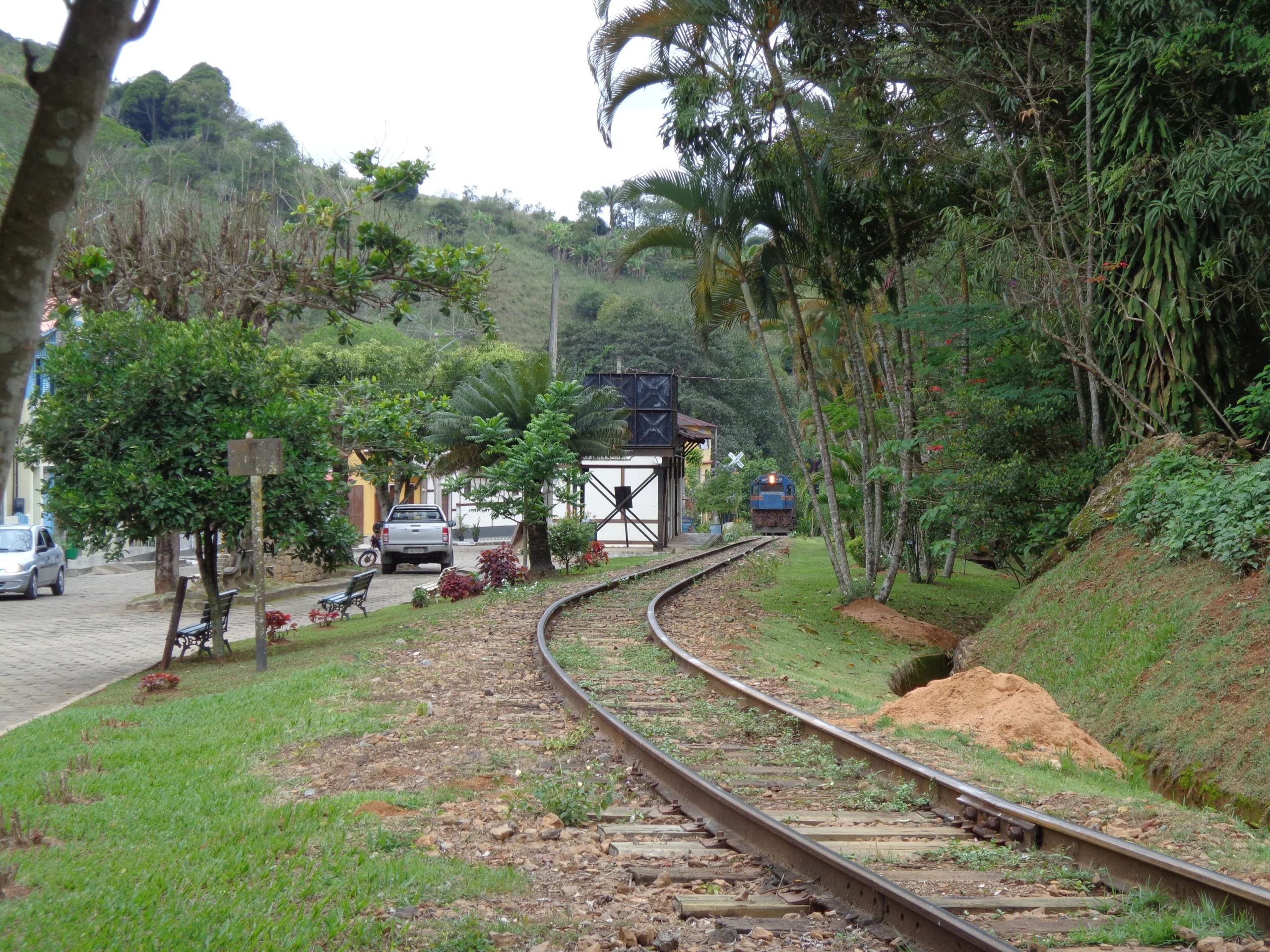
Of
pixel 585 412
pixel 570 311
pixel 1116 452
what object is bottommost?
pixel 1116 452

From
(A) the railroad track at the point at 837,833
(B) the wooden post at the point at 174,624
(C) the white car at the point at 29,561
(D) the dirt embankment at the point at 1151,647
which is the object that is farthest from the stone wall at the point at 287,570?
(A) the railroad track at the point at 837,833

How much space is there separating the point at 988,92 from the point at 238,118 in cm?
8111

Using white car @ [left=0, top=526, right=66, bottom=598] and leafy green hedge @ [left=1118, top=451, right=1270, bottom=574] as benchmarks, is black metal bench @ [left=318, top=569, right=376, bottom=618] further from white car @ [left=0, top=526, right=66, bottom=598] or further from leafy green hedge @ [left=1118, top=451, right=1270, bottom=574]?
leafy green hedge @ [left=1118, top=451, right=1270, bottom=574]

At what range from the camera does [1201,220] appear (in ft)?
42.6

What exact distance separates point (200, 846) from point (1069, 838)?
406cm

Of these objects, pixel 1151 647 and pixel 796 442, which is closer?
pixel 1151 647

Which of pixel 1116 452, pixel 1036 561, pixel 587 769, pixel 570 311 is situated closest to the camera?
pixel 587 769

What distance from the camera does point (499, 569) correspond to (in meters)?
21.2

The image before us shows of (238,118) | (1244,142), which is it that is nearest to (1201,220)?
(1244,142)

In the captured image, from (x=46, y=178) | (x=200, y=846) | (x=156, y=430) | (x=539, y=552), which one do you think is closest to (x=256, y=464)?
(x=156, y=430)

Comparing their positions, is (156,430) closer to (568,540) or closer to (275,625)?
(275,625)

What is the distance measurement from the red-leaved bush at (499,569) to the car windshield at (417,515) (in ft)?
31.5

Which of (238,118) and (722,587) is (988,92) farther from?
(238,118)

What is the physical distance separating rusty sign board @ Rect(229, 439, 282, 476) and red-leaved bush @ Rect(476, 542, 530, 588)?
8940 mm
